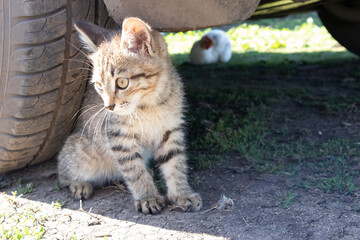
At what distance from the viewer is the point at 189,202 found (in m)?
2.47

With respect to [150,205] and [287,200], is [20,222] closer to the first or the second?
[150,205]

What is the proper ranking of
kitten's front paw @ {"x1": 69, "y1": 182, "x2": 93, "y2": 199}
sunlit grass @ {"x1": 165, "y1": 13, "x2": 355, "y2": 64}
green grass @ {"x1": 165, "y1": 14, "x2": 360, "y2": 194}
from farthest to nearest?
sunlit grass @ {"x1": 165, "y1": 13, "x2": 355, "y2": 64}
green grass @ {"x1": 165, "y1": 14, "x2": 360, "y2": 194}
kitten's front paw @ {"x1": 69, "y1": 182, "x2": 93, "y2": 199}

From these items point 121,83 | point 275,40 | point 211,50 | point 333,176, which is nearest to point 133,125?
point 121,83

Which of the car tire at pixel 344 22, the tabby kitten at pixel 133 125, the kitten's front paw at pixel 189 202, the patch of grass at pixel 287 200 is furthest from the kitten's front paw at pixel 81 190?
the car tire at pixel 344 22

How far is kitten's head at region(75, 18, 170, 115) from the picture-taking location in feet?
7.79

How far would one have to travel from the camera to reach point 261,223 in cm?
220

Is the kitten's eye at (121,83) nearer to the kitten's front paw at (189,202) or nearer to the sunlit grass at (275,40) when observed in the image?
the kitten's front paw at (189,202)

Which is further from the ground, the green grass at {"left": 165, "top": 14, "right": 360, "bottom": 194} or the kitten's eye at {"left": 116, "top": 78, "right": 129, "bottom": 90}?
the kitten's eye at {"left": 116, "top": 78, "right": 129, "bottom": 90}

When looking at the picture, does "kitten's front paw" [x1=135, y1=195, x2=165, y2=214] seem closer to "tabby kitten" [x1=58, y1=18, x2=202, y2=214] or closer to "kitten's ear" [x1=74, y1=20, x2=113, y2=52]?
"tabby kitten" [x1=58, y1=18, x2=202, y2=214]

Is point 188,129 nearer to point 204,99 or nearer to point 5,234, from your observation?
point 204,99

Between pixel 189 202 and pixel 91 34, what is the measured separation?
1192mm

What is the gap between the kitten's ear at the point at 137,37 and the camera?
7.22 feet

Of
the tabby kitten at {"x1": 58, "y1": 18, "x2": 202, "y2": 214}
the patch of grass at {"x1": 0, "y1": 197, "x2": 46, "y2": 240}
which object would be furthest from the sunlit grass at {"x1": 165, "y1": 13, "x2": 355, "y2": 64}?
the patch of grass at {"x1": 0, "y1": 197, "x2": 46, "y2": 240}

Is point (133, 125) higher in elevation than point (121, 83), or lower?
lower
